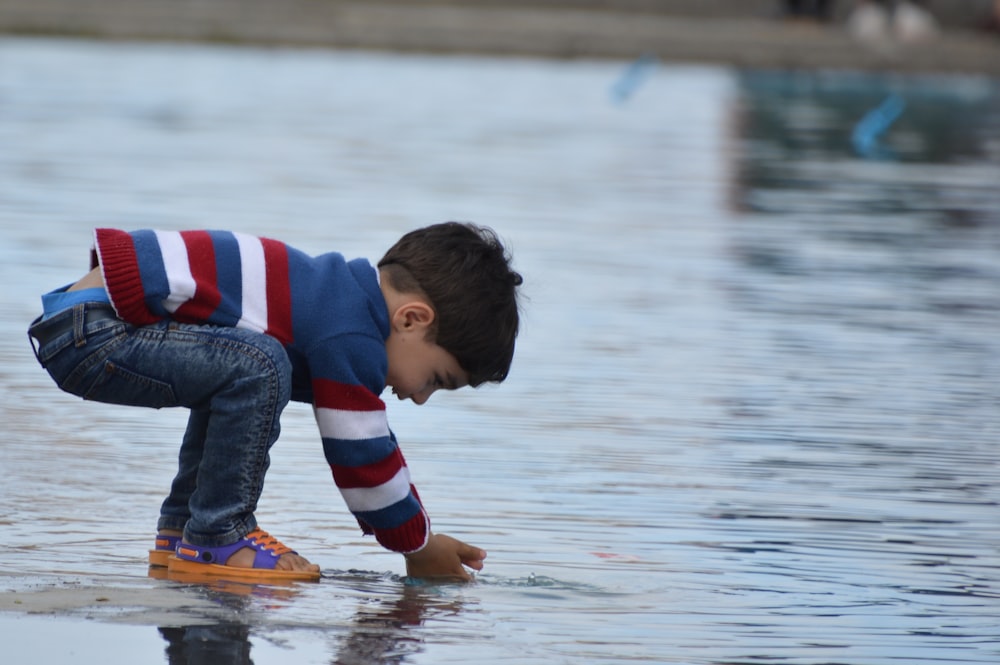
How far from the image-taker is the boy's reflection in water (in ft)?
8.31

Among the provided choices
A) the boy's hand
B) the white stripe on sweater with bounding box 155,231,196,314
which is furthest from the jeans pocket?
the boy's hand

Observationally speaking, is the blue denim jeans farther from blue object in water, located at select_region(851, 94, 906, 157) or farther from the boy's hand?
blue object in water, located at select_region(851, 94, 906, 157)

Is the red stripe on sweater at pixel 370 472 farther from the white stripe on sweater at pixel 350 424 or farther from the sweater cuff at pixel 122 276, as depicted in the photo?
the sweater cuff at pixel 122 276

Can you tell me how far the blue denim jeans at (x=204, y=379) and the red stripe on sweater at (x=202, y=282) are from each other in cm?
3

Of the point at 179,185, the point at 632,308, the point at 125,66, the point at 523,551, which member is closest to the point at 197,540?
the point at 523,551

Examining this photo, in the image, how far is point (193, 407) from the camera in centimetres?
312

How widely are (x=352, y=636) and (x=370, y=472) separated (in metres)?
0.43

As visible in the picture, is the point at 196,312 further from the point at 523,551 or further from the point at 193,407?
the point at 523,551

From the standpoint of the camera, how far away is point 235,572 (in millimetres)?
3049

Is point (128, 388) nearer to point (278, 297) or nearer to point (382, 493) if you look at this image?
point (278, 297)

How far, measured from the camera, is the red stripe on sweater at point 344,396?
3.00 metres

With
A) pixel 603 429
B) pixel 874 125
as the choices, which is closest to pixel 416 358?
pixel 603 429

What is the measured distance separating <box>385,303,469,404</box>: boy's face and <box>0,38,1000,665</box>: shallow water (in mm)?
347

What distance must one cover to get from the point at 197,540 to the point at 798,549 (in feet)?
3.72
